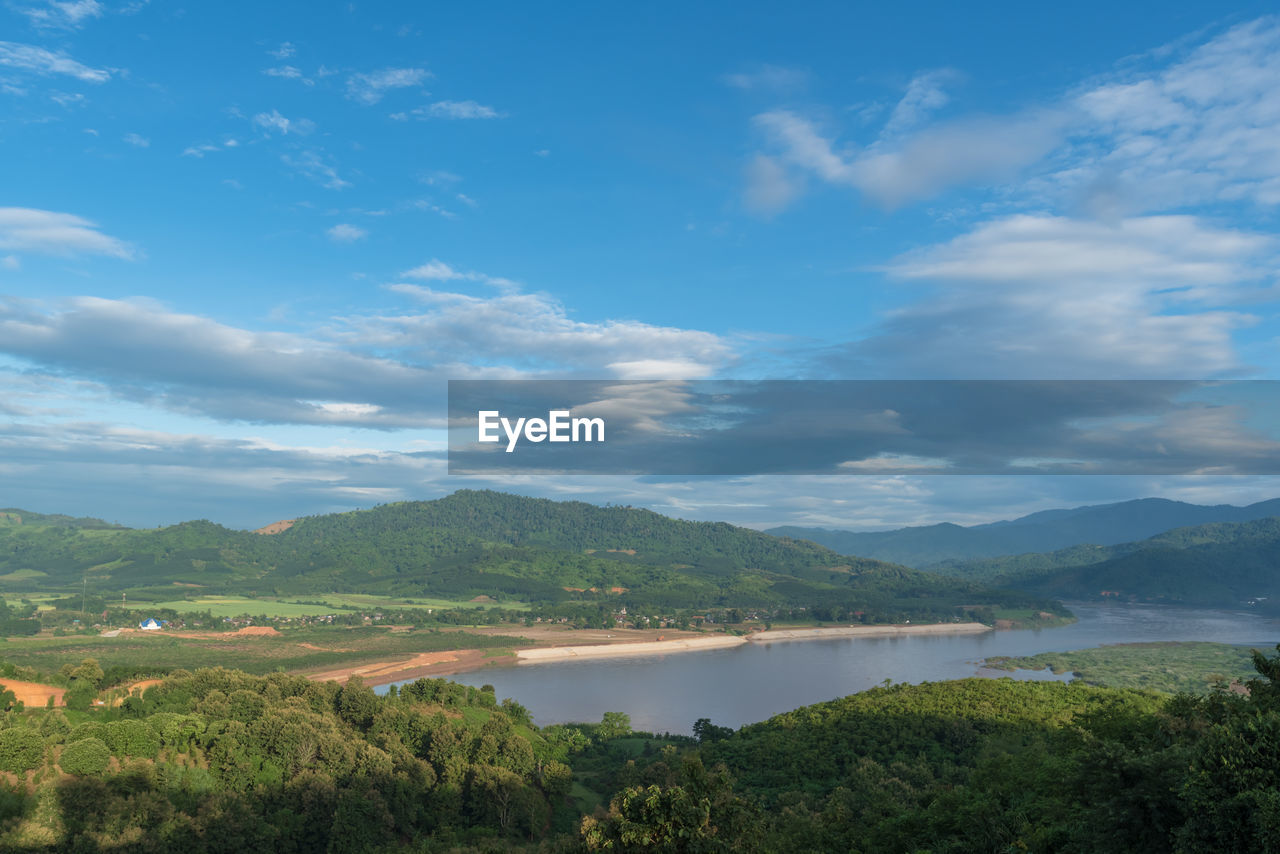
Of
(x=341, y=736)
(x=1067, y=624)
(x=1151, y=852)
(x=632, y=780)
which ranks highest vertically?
(x=1151, y=852)

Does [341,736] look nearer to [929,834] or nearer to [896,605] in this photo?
[929,834]

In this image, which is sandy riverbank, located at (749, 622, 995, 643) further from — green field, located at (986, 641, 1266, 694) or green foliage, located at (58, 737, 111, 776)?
green foliage, located at (58, 737, 111, 776)

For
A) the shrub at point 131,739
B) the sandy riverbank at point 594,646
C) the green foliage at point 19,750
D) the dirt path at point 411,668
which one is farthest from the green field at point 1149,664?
the green foliage at point 19,750

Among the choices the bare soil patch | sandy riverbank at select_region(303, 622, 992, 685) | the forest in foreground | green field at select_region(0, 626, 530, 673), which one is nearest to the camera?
the forest in foreground

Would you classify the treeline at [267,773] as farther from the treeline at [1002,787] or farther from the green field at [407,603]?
the green field at [407,603]

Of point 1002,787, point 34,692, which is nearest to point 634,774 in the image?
point 1002,787

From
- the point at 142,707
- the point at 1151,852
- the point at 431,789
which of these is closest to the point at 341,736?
the point at 431,789

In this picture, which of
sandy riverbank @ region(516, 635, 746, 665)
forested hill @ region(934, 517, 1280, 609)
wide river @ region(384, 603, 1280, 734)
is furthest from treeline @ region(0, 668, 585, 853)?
forested hill @ region(934, 517, 1280, 609)
